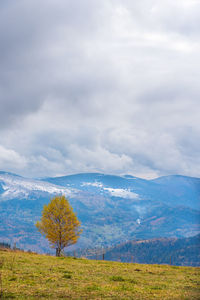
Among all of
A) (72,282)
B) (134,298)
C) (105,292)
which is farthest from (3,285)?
(134,298)

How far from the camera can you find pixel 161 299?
23.4m

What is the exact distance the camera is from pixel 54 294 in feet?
75.0

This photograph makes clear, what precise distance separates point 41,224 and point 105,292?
6467 cm

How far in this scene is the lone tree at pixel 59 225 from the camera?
278 feet

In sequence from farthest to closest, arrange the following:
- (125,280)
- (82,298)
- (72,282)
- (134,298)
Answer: (125,280)
(72,282)
(134,298)
(82,298)

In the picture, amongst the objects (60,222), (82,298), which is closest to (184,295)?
(82,298)

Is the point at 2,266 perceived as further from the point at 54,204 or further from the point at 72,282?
the point at 54,204

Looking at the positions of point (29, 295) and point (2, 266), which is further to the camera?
point (2, 266)

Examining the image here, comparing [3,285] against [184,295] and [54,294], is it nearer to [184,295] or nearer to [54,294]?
[54,294]

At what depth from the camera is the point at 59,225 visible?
280ft

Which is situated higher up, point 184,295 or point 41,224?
point 41,224

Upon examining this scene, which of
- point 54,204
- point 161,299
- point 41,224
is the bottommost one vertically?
point 161,299

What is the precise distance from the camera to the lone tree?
84.7 metres

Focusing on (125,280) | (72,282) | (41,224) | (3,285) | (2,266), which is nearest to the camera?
(3,285)
